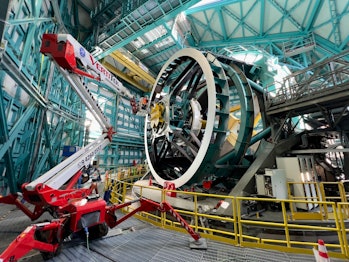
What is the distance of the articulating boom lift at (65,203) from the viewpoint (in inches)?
92.9

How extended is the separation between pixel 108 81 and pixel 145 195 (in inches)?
164

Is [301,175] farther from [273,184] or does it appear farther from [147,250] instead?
[147,250]

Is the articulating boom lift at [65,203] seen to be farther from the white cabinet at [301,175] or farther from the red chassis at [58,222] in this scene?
the white cabinet at [301,175]

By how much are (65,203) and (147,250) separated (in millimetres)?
1831

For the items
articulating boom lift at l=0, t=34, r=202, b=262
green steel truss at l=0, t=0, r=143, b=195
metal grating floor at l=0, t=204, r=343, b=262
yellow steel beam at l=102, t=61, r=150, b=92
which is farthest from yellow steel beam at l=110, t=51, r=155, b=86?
metal grating floor at l=0, t=204, r=343, b=262

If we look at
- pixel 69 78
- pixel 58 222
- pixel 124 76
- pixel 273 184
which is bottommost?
pixel 58 222

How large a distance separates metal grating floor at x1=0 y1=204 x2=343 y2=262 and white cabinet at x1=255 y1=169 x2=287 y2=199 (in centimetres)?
217

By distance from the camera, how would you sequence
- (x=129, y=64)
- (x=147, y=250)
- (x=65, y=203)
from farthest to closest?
(x=129, y=64) < (x=65, y=203) < (x=147, y=250)

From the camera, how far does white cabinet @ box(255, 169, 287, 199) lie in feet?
15.0

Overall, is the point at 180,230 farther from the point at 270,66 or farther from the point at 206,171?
the point at 270,66

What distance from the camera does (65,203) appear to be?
3336 mm

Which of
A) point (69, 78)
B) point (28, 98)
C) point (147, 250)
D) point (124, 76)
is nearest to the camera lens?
point (147, 250)

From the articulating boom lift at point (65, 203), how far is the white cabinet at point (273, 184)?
2586 millimetres

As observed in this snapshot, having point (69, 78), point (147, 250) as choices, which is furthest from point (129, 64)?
point (147, 250)
